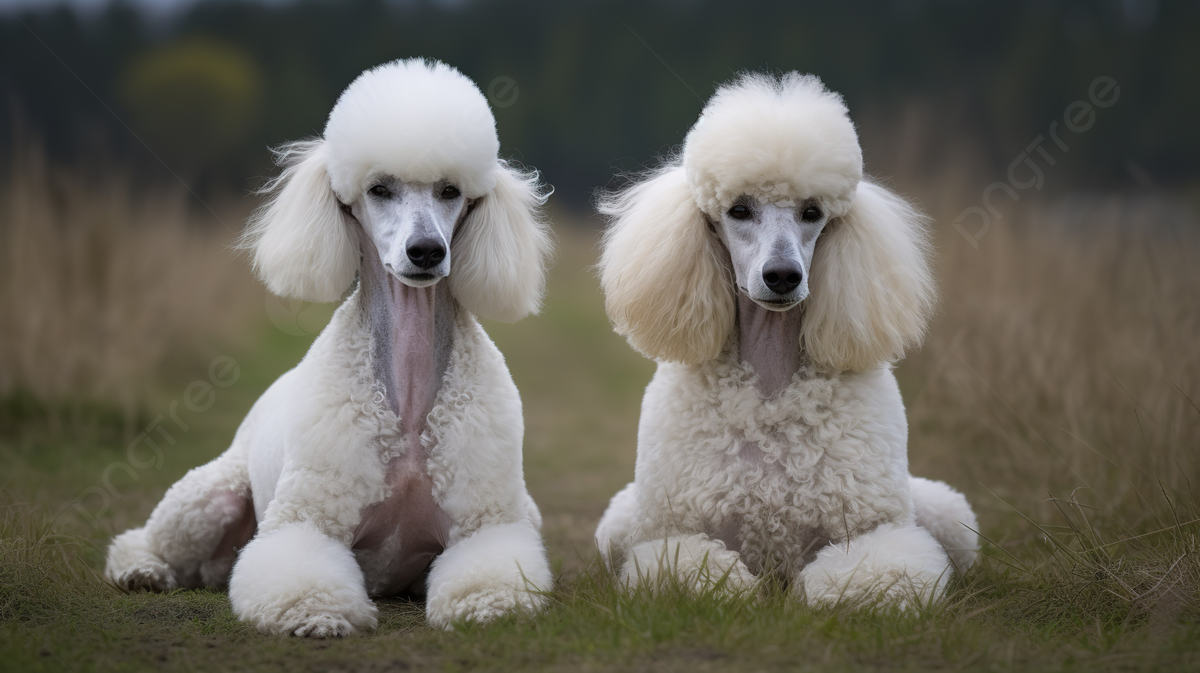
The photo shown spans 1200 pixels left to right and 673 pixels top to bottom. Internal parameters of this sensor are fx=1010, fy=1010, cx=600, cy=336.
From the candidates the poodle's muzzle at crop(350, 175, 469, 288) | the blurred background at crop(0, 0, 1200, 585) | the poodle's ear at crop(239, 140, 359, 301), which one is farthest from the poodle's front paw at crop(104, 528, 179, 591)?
the poodle's muzzle at crop(350, 175, 469, 288)

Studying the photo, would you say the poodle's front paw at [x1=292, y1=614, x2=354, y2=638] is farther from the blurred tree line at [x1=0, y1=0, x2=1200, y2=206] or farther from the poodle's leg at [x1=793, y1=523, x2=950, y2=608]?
the blurred tree line at [x1=0, y1=0, x2=1200, y2=206]

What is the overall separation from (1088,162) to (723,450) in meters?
5.28

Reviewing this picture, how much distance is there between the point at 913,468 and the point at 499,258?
9.22ft

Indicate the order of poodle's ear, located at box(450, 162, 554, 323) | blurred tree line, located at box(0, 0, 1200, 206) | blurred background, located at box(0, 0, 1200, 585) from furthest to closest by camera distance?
blurred tree line, located at box(0, 0, 1200, 206)
blurred background, located at box(0, 0, 1200, 585)
poodle's ear, located at box(450, 162, 554, 323)

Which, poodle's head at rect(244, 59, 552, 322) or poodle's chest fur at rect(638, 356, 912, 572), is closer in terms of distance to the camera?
poodle's head at rect(244, 59, 552, 322)

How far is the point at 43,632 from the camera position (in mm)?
2551

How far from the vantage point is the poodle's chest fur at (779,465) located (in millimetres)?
2781

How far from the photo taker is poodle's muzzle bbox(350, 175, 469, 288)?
2.61m

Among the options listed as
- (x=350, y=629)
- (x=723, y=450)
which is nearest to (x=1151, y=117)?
(x=723, y=450)

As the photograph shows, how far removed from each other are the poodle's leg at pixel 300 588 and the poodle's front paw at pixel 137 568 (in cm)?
71

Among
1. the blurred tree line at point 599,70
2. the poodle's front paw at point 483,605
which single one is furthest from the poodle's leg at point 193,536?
the blurred tree line at point 599,70

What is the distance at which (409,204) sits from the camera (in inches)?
105

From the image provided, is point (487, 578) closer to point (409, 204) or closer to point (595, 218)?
point (409, 204)

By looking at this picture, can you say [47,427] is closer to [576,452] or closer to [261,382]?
[261,382]
